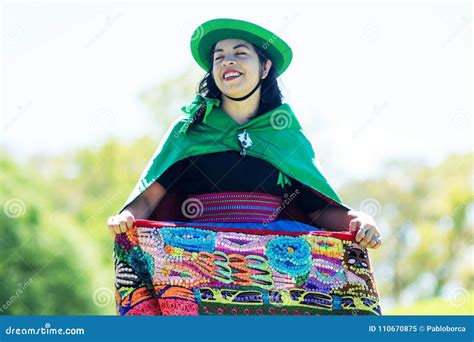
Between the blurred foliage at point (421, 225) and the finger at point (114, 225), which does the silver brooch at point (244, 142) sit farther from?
the blurred foliage at point (421, 225)

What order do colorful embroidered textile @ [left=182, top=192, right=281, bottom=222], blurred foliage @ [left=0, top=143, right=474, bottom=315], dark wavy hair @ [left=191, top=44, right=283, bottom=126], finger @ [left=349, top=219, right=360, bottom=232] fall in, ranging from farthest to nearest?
blurred foliage @ [left=0, top=143, right=474, bottom=315] < dark wavy hair @ [left=191, top=44, right=283, bottom=126] < colorful embroidered textile @ [left=182, top=192, right=281, bottom=222] < finger @ [left=349, top=219, right=360, bottom=232]

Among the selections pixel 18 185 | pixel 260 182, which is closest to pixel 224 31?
pixel 260 182

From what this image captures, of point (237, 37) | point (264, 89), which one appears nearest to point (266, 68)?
point (264, 89)

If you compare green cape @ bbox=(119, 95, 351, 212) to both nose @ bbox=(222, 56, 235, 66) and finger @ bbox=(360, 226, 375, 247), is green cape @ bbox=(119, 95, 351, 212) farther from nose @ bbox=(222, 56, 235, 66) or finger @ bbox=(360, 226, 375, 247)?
finger @ bbox=(360, 226, 375, 247)

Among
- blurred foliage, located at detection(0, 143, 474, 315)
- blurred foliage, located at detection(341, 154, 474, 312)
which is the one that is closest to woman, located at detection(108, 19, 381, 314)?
blurred foliage, located at detection(0, 143, 474, 315)

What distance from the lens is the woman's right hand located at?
3.69 metres

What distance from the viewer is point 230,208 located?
405 cm

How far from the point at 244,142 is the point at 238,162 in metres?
0.12

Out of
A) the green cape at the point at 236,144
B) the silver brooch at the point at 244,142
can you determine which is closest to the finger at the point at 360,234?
the green cape at the point at 236,144

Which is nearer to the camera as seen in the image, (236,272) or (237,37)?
(236,272)

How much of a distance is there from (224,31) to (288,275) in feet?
4.86

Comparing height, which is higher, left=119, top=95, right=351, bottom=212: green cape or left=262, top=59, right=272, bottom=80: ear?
left=262, top=59, right=272, bottom=80: ear

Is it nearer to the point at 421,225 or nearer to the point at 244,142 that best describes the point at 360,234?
the point at 244,142

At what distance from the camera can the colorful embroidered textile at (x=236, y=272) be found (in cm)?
368
